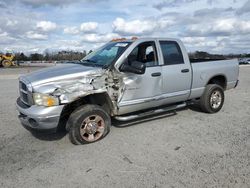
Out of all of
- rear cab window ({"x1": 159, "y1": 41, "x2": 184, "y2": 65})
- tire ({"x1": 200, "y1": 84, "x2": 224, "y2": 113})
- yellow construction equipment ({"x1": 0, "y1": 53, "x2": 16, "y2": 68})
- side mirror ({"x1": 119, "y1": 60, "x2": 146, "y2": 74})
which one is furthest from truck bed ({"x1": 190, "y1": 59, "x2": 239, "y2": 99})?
yellow construction equipment ({"x1": 0, "y1": 53, "x2": 16, "y2": 68})

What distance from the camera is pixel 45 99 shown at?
4.54 meters

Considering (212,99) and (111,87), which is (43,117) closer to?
(111,87)

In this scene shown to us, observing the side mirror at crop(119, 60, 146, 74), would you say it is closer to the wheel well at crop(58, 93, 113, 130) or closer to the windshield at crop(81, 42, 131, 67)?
the windshield at crop(81, 42, 131, 67)

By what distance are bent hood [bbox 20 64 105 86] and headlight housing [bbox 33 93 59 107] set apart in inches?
8.5

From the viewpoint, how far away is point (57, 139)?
5246 millimetres

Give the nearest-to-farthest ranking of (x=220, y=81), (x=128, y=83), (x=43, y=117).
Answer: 1. (x=43, y=117)
2. (x=128, y=83)
3. (x=220, y=81)

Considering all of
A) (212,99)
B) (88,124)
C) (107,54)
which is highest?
(107,54)

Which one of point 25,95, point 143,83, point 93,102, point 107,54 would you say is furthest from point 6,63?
point 143,83

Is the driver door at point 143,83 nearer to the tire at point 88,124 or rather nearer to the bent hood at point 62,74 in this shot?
the tire at point 88,124

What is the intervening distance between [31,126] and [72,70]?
1.22 metres

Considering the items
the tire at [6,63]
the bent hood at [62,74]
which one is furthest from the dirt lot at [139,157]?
the tire at [6,63]

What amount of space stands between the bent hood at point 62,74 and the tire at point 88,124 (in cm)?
60

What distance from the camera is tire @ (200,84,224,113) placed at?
22.5 feet

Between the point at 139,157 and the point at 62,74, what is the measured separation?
195 cm
